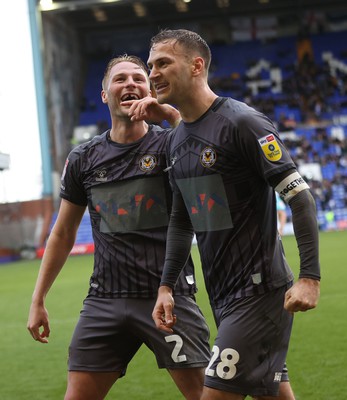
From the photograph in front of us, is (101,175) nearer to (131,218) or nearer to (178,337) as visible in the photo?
(131,218)

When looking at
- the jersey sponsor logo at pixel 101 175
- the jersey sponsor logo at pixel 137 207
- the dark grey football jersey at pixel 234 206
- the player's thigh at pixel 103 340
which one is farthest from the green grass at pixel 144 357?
the dark grey football jersey at pixel 234 206

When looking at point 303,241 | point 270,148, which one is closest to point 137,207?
point 270,148

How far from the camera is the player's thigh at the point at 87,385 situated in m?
3.88

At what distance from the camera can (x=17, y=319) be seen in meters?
11.7

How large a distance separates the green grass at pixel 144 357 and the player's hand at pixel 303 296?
2.83 m

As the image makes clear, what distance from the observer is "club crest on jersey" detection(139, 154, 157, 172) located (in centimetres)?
406

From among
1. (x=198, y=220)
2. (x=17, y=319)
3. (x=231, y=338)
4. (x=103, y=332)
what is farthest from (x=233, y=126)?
(x=17, y=319)

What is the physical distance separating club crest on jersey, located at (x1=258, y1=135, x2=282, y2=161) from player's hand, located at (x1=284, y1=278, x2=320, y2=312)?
0.52 metres

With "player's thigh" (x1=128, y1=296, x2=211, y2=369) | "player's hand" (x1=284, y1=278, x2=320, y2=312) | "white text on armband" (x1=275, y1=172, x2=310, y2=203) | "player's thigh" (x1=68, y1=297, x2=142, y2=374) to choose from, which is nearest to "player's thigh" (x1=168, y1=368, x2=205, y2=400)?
"player's thigh" (x1=128, y1=296, x2=211, y2=369)

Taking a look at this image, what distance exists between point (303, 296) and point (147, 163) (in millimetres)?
1356

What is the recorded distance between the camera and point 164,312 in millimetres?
3639

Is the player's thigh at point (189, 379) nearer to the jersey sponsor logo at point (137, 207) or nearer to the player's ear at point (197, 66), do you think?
the jersey sponsor logo at point (137, 207)

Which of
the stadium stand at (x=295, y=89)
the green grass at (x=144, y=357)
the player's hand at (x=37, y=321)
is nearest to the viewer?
the player's hand at (x=37, y=321)

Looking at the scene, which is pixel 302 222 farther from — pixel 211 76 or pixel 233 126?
pixel 211 76
